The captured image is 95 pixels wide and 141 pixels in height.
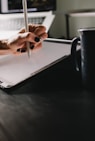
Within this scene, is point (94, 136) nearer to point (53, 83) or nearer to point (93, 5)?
point (53, 83)

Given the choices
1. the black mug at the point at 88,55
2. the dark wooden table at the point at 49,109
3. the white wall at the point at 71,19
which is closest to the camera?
the dark wooden table at the point at 49,109

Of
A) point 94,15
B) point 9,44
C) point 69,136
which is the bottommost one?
point 69,136

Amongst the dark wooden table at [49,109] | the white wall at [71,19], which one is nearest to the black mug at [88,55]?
the dark wooden table at [49,109]

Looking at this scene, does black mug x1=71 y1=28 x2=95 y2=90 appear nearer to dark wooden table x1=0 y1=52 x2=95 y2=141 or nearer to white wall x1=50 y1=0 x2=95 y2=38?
dark wooden table x1=0 y1=52 x2=95 y2=141

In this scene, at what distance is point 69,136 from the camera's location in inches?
12.4

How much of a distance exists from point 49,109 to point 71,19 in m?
1.22

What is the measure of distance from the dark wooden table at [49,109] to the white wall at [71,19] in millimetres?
921

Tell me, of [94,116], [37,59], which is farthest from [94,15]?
[94,116]

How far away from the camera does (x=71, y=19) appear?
1.54m

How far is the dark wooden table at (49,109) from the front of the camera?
1.06 feet

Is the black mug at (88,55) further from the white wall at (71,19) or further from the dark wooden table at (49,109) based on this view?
the white wall at (71,19)

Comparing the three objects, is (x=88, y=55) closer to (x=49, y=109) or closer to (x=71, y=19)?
(x=49, y=109)

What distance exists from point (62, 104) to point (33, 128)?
92 millimetres

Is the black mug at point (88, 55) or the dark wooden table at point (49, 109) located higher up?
the black mug at point (88, 55)
